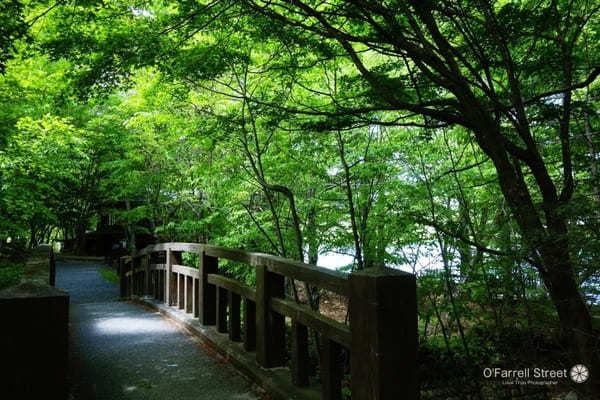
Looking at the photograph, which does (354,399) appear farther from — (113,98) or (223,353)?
(113,98)

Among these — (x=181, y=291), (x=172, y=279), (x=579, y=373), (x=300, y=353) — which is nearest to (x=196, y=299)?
(x=181, y=291)

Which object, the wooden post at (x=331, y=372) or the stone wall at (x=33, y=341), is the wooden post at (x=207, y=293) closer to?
the wooden post at (x=331, y=372)

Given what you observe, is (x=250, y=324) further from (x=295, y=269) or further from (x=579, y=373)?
(x=579, y=373)

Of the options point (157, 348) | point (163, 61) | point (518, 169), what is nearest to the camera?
point (518, 169)

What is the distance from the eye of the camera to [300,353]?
3217 millimetres

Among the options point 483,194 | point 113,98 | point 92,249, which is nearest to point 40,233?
point 92,249

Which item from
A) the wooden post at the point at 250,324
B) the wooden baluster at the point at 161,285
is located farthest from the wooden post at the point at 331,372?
the wooden baluster at the point at 161,285

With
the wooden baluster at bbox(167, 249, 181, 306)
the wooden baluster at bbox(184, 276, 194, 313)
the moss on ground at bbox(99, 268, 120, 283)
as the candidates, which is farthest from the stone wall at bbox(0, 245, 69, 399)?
the moss on ground at bbox(99, 268, 120, 283)

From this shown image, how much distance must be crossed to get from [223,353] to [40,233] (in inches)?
958

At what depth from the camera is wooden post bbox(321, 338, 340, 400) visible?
9.07 feet

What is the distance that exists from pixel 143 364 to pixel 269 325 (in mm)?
1595

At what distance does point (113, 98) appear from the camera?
1598 centimetres

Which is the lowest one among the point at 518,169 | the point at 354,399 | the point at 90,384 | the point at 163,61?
the point at 90,384

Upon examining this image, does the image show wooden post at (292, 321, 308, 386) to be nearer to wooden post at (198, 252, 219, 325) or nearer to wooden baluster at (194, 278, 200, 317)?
wooden post at (198, 252, 219, 325)
